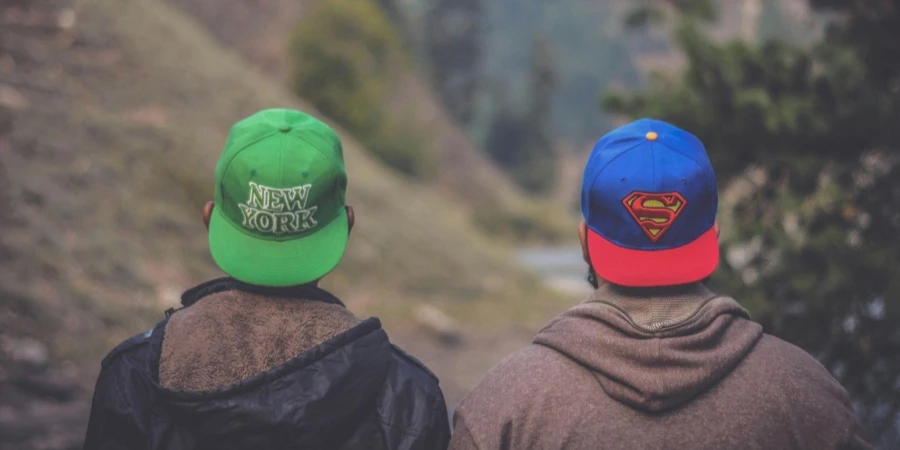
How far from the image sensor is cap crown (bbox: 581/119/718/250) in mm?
2420

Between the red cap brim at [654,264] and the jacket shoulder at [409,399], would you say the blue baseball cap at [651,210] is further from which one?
the jacket shoulder at [409,399]

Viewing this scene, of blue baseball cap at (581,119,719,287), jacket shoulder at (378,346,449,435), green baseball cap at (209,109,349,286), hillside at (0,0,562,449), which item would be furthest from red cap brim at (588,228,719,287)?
hillside at (0,0,562,449)

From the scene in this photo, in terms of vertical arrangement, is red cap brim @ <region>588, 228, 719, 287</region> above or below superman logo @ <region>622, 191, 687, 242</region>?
below

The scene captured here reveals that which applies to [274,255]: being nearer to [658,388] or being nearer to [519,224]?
[658,388]

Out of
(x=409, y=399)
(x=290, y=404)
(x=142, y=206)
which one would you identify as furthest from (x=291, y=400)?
(x=142, y=206)

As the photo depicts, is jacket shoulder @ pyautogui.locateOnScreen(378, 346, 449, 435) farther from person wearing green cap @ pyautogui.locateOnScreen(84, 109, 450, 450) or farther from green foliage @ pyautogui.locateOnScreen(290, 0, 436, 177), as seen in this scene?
green foliage @ pyautogui.locateOnScreen(290, 0, 436, 177)

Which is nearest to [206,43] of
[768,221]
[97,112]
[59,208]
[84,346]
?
[97,112]

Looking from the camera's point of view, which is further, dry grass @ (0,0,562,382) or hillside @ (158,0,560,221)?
hillside @ (158,0,560,221)

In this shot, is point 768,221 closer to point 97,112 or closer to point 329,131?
point 329,131

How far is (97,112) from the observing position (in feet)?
62.7

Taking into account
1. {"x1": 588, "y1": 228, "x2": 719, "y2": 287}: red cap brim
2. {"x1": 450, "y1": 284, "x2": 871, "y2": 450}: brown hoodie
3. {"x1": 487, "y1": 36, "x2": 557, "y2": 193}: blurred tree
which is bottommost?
{"x1": 450, "y1": 284, "x2": 871, "y2": 450}: brown hoodie

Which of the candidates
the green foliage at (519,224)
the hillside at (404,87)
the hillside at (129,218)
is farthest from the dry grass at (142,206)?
the green foliage at (519,224)

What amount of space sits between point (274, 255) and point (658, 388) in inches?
37.7

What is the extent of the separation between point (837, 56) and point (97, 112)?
16.0 m
